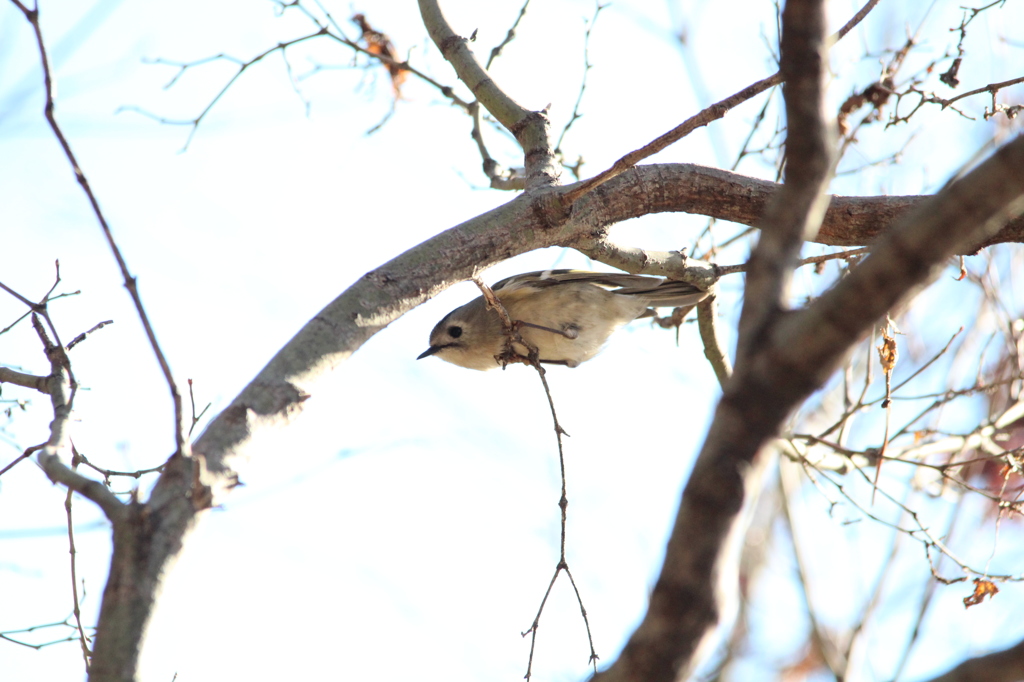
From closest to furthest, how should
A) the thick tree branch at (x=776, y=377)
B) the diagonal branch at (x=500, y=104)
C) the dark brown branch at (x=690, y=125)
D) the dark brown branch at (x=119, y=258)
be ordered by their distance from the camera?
the thick tree branch at (x=776, y=377) < the dark brown branch at (x=119, y=258) < the dark brown branch at (x=690, y=125) < the diagonal branch at (x=500, y=104)

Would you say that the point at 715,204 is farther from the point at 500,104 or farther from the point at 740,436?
the point at 740,436

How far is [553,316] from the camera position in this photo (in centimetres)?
424

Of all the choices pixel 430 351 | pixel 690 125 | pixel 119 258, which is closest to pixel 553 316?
pixel 430 351

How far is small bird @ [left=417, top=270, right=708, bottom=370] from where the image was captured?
13.9ft

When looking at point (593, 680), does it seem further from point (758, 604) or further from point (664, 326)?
point (758, 604)

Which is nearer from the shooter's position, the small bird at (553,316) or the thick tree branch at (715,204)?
the thick tree branch at (715,204)

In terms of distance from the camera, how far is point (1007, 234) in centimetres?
288

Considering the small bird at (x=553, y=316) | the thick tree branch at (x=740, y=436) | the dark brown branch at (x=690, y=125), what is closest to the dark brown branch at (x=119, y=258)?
the thick tree branch at (x=740, y=436)

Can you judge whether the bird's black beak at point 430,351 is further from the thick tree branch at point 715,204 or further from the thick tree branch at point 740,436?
the thick tree branch at point 740,436

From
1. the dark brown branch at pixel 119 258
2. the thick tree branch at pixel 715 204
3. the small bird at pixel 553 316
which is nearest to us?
the dark brown branch at pixel 119 258

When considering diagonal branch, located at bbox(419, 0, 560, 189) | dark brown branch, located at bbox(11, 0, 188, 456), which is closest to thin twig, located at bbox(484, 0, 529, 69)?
diagonal branch, located at bbox(419, 0, 560, 189)

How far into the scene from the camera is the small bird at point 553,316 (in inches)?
166

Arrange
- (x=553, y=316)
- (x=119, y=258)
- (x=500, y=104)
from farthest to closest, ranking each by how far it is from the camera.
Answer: (x=553, y=316) → (x=500, y=104) → (x=119, y=258)

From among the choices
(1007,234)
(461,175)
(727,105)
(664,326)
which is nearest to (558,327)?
(664,326)
